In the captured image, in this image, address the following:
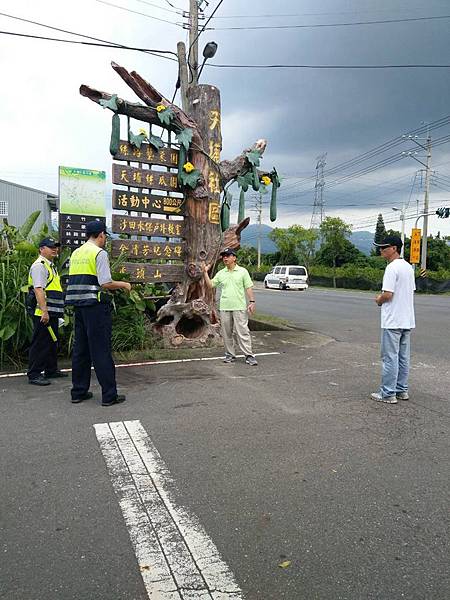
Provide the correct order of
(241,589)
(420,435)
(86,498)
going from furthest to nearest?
(420,435) → (86,498) → (241,589)

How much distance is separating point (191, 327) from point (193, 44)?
25.8 ft

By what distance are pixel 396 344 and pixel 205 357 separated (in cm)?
340

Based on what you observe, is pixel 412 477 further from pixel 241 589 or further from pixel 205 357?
pixel 205 357

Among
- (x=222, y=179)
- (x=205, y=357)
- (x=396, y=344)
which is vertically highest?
(x=222, y=179)

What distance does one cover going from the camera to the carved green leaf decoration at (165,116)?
8.49 meters

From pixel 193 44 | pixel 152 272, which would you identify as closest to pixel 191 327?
pixel 152 272

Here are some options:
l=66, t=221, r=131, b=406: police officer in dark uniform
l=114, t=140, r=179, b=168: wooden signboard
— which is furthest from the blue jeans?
l=114, t=140, r=179, b=168: wooden signboard

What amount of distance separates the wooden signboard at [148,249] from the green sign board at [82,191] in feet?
2.29

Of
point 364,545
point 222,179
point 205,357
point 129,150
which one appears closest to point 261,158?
point 222,179

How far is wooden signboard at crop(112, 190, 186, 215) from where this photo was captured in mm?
8547

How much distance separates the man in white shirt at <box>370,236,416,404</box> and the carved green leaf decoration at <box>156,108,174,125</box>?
4623mm

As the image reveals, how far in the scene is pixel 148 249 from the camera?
8.90 meters

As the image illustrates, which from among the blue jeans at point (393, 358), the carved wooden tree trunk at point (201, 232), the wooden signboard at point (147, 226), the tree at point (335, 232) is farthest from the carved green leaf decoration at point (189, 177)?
the tree at point (335, 232)

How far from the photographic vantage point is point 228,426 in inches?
185
